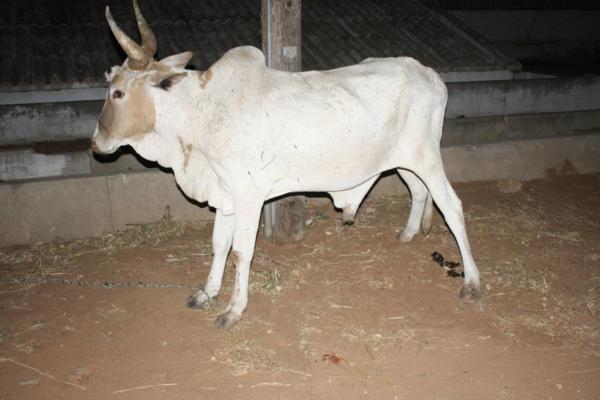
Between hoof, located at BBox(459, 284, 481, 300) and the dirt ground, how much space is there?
0.29 feet

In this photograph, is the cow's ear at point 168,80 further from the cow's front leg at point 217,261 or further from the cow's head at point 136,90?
the cow's front leg at point 217,261

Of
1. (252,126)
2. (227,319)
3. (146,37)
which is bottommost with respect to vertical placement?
(227,319)

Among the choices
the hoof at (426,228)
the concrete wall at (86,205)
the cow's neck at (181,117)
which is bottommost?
the hoof at (426,228)

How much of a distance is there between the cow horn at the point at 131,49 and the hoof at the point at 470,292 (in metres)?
3.06

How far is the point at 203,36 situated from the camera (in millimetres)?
9312

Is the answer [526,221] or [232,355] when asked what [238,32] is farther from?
[232,355]

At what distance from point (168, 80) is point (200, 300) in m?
1.75

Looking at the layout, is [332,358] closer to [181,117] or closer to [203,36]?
[181,117]

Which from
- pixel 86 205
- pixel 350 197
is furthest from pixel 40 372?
pixel 350 197

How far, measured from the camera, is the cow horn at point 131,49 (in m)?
3.62

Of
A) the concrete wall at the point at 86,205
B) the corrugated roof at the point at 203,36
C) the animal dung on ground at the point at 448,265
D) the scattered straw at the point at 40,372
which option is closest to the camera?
the scattered straw at the point at 40,372

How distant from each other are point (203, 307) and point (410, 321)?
64.3 inches

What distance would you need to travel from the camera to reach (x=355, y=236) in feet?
18.6

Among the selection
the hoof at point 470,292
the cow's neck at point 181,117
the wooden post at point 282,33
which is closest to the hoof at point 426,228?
the hoof at point 470,292
